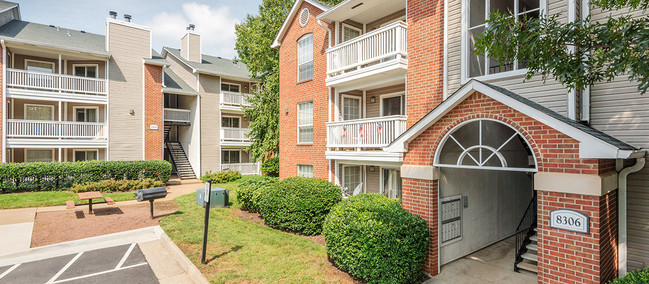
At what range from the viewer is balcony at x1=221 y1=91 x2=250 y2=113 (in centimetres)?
2583

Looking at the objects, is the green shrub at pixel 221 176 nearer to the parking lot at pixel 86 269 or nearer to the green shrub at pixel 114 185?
the green shrub at pixel 114 185

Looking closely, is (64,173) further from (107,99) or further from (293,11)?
(293,11)

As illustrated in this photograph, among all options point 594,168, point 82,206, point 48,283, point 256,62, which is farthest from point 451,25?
point 256,62

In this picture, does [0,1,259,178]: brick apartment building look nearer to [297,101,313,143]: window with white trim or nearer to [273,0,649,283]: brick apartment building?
[297,101,313,143]: window with white trim

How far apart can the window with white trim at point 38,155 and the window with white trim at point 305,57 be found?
17.9m

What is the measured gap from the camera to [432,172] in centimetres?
701

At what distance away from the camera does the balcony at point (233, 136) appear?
25609 millimetres

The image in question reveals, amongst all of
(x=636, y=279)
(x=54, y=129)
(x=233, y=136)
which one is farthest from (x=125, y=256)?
(x=233, y=136)

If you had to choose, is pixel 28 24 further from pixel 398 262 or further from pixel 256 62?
pixel 398 262

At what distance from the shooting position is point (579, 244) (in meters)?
5.11

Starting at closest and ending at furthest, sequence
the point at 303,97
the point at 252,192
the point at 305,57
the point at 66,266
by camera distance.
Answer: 1. the point at 66,266
2. the point at 252,192
3. the point at 303,97
4. the point at 305,57

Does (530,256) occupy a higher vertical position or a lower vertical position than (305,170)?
lower

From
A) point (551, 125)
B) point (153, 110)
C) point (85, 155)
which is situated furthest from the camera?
point (153, 110)

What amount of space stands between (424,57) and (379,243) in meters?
5.95
